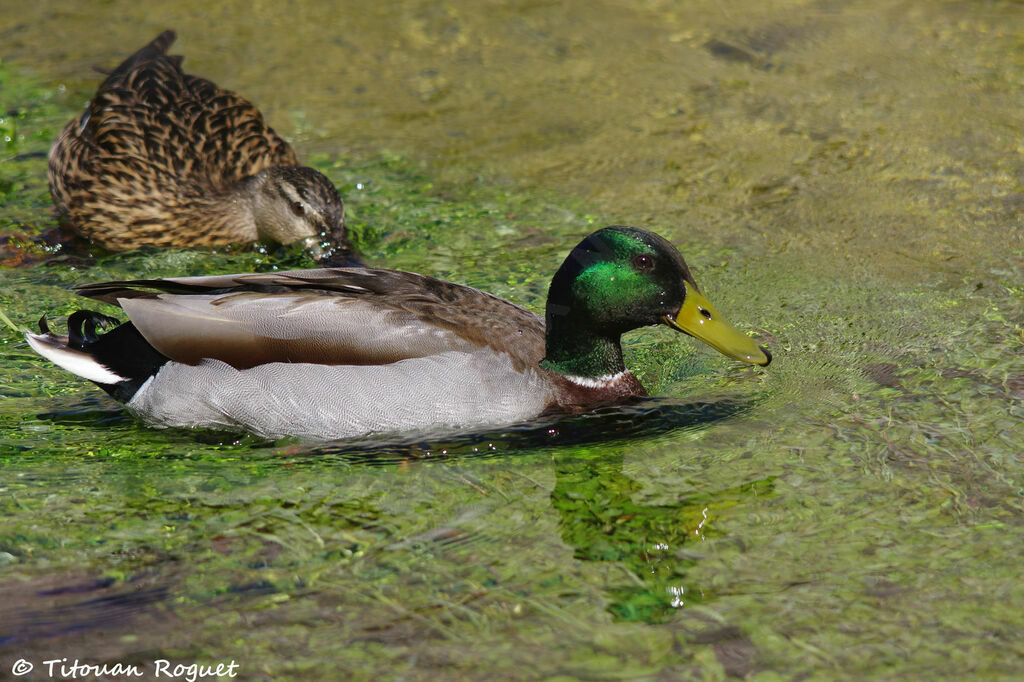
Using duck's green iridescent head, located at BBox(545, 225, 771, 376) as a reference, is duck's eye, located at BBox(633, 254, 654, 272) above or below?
above

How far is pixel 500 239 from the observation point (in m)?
7.21

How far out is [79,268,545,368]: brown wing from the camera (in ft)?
17.0

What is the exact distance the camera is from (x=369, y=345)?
16.9 feet

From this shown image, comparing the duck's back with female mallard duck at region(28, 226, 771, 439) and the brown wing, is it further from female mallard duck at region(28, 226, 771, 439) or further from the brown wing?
the brown wing

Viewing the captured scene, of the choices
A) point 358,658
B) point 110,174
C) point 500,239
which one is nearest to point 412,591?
point 358,658

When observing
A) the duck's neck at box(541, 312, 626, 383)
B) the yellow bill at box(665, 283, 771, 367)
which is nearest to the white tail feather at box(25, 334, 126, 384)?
the duck's neck at box(541, 312, 626, 383)

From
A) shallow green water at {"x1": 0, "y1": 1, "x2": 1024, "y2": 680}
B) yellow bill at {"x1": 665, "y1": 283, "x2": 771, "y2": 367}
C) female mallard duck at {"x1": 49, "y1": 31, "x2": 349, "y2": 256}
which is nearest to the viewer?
shallow green water at {"x1": 0, "y1": 1, "x2": 1024, "y2": 680}

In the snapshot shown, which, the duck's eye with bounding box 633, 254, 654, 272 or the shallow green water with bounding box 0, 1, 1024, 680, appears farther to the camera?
the duck's eye with bounding box 633, 254, 654, 272

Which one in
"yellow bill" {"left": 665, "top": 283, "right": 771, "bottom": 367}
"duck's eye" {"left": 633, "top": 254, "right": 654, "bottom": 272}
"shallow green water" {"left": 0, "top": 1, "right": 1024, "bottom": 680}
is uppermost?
"duck's eye" {"left": 633, "top": 254, "right": 654, "bottom": 272}

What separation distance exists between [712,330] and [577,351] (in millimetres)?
583

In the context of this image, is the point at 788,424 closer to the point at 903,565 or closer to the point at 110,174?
the point at 903,565

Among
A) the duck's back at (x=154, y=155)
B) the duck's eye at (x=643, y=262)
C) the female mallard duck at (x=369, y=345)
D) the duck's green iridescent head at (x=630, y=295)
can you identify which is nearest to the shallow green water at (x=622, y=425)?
the female mallard duck at (x=369, y=345)

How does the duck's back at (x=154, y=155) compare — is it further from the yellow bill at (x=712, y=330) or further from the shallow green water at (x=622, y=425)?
the yellow bill at (x=712, y=330)

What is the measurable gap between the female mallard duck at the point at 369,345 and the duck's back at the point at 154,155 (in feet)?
6.20
